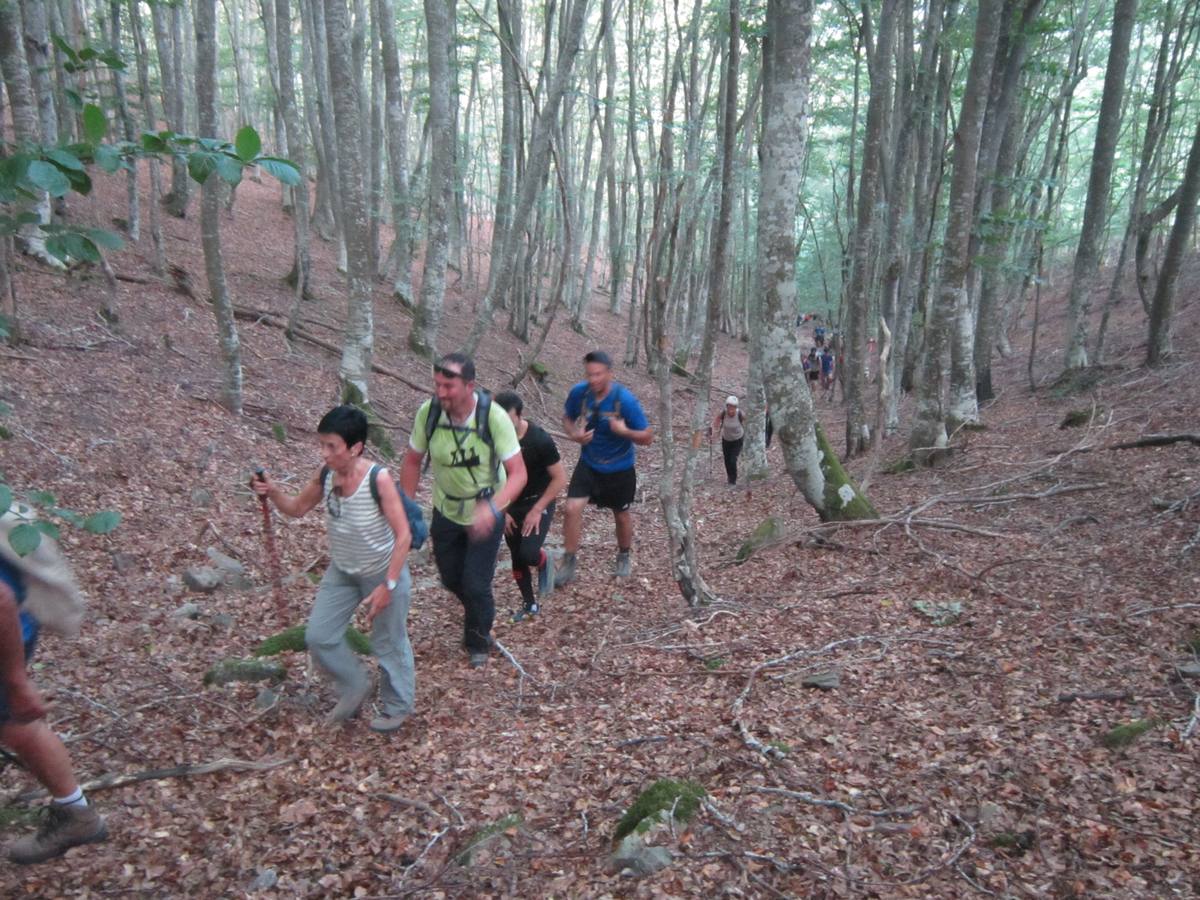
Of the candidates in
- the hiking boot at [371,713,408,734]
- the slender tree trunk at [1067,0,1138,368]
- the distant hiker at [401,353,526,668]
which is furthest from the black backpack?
the slender tree trunk at [1067,0,1138,368]

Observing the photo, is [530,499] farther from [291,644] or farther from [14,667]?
[14,667]

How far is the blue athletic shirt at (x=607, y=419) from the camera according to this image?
18.9 feet

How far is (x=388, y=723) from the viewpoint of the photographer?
13.2 feet

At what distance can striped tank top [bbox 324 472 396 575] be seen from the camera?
3.66 meters

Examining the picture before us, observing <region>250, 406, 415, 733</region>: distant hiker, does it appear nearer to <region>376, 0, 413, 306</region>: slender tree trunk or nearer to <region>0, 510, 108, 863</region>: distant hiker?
<region>0, 510, 108, 863</region>: distant hiker

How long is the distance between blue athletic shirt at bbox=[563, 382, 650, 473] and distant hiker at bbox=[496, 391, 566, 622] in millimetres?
556

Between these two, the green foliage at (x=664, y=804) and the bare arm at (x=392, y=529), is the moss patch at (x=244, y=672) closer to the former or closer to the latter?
the bare arm at (x=392, y=529)

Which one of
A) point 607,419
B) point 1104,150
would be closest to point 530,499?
point 607,419

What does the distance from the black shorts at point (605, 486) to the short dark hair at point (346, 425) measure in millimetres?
2724

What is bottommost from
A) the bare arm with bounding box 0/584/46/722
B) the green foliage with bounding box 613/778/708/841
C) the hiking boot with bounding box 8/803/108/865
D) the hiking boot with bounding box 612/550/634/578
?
the hiking boot with bounding box 612/550/634/578

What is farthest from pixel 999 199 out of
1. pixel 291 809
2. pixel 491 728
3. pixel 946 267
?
pixel 291 809

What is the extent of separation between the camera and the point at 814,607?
17.8ft

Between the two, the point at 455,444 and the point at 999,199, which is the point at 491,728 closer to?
the point at 455,444

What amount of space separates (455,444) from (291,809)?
78.9 inches
